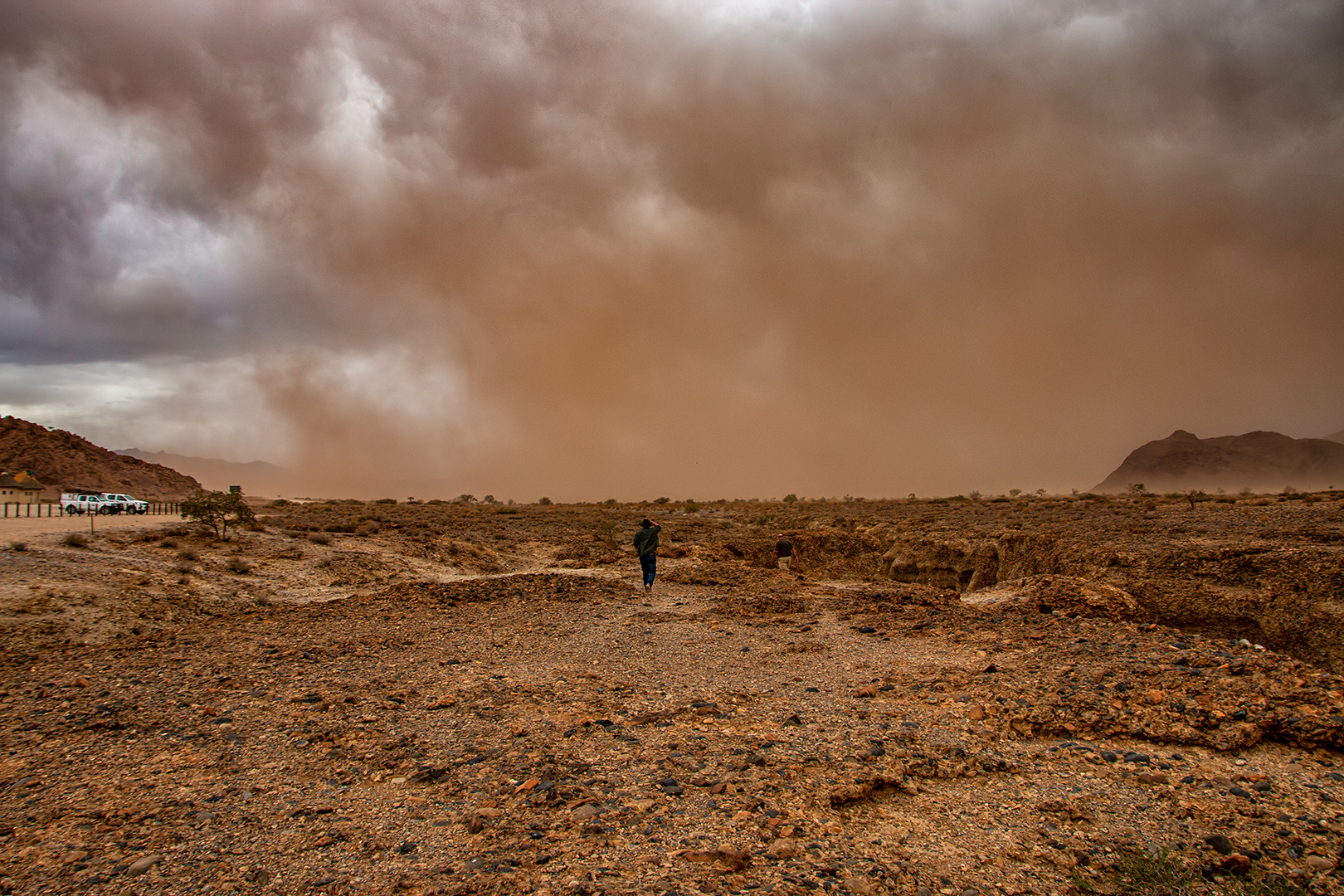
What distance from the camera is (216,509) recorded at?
87.5ft

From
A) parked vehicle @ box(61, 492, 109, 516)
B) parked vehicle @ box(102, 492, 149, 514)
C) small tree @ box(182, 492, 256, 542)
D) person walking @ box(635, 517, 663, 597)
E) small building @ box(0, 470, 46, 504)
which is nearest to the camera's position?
person walking @ box(635, 517, 663, 597)

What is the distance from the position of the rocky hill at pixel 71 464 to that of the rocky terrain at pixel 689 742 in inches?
4143

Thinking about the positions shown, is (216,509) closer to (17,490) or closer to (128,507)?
(128,507)

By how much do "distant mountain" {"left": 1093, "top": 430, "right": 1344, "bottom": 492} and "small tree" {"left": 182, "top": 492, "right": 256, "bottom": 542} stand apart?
156406mm

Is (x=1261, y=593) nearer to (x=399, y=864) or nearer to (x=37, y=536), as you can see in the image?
(x=399, y=864)

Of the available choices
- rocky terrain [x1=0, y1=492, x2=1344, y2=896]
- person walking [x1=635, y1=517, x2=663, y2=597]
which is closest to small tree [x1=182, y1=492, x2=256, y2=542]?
rocky terrain [x1=0, y1=492, x2=1344, y2=896]

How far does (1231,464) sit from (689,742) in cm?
20015

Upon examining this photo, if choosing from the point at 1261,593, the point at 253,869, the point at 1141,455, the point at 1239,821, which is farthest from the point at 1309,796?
the point at 1141,455

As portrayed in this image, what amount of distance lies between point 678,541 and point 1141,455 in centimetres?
18980

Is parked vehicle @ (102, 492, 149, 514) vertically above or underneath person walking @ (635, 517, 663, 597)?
above

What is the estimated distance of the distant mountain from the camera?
140 metres

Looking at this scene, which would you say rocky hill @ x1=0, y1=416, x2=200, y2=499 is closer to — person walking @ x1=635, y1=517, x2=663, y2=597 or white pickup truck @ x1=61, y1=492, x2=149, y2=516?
white pickup truck @ x1=61, y1=492, x2=149, y2=516

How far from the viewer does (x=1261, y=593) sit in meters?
14.1

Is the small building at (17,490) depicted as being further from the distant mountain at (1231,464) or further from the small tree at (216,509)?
the distant mountain at (1231,464)
